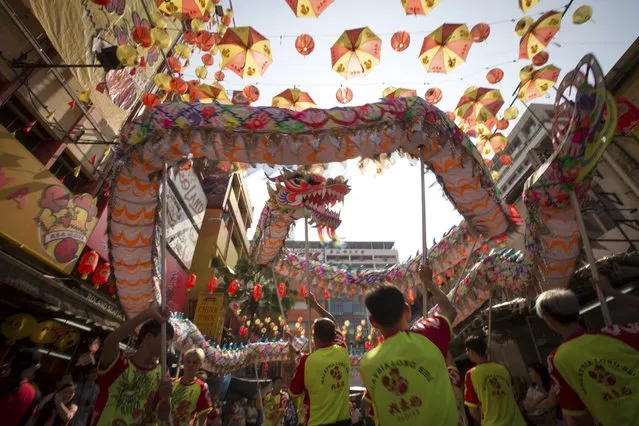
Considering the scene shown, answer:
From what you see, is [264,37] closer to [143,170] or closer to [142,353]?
[143,170]

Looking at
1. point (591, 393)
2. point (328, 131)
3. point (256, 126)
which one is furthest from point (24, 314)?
point (591, 393)

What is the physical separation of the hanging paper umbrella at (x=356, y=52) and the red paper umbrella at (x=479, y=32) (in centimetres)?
197

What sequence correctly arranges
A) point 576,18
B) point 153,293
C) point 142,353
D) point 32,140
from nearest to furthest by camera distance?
point 142,353 → point 153,293 → point 576,18 → point 32,140

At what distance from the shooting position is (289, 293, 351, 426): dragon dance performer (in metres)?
3.02

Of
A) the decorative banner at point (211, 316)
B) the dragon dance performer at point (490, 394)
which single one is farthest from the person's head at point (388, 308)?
the decorative banner at point (211, 316)

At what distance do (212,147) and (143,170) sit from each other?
32.6 inches

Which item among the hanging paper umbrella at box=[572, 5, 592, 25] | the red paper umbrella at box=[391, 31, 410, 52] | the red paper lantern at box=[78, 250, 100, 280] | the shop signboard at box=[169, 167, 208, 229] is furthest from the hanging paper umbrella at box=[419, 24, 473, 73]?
the shop signboard at box=[169, 167, 208, 229]

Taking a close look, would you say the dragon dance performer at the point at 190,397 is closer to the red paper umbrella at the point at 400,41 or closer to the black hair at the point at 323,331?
the black hair at the point at 323,331

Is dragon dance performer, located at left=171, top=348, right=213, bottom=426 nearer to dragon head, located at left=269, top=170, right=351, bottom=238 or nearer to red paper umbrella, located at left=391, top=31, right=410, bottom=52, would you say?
dragon head, located at left=269, top=170, right=351, bottom=238

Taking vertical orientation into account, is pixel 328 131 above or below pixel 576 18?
below

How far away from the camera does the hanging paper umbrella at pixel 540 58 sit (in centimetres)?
657

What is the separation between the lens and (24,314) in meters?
5.85

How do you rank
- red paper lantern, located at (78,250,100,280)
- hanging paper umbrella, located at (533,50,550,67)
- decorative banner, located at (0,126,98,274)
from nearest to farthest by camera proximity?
hanging paper umbrella, located at (533,50,550,67) → decorative banner, located at (0,126,98,274) → red paper lantern, located at (78,250,100,280)

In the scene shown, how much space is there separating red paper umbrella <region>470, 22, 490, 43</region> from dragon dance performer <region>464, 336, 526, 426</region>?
5.78 meters
